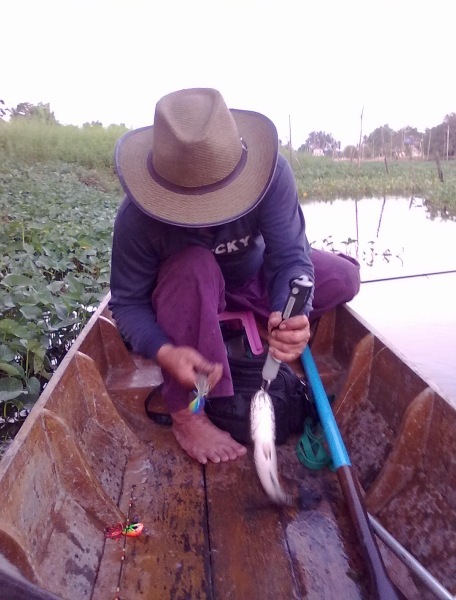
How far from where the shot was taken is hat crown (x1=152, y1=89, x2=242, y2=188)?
4.16 ft

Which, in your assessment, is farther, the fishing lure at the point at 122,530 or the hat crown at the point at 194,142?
the fishing lure at the point at 122,530

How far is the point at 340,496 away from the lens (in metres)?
1.52

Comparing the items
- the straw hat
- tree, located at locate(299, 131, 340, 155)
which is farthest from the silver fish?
tree, located at locate(299, 131, 340, 155)

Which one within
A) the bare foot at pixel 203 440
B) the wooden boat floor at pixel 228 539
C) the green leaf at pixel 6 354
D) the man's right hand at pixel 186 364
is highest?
the man's right hand at pixel 186 364

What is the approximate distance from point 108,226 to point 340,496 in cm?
453

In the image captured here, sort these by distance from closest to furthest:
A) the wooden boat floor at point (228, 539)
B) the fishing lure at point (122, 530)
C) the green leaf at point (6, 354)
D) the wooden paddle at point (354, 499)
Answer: the wooden paddle at point (354, 499)
the wooden boat floor at point (228, 539)
the fishing lure at point (122, 530)
the green leaf at point (6, 354)

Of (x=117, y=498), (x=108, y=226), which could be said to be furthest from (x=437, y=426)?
(x=108, y=226)

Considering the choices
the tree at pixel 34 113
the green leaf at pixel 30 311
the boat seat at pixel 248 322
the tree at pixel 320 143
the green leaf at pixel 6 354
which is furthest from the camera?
the tree at pixel 320 143

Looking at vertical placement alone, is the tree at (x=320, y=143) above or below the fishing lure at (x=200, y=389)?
below

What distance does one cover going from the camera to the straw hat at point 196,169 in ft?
4.20

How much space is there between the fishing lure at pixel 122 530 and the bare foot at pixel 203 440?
11.5 inches

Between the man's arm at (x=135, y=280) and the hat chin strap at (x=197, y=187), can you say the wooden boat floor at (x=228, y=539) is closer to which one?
the man's arm at (x=135, y=280)

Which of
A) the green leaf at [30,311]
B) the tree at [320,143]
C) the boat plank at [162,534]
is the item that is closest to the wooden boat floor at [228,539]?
the boat plank at [162,534]

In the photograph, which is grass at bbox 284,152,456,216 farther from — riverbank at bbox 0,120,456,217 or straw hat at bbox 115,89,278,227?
straw hat at bbox 115,89,278,227
